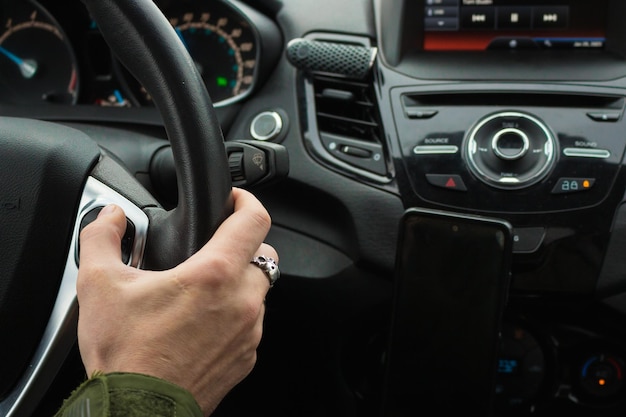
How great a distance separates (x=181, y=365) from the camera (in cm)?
60

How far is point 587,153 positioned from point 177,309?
789 mm

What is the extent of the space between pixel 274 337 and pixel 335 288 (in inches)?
8.3

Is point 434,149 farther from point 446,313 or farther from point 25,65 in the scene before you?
point 25,65

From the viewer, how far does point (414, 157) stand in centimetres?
119

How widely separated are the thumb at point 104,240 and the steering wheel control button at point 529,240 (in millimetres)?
670

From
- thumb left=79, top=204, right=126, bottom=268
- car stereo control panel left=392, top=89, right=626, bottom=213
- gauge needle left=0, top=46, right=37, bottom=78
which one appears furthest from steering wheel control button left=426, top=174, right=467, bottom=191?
gauge needle left=0, top=46, right=37, bottom=78

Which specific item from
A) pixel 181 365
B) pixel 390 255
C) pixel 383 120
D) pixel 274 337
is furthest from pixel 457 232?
pixel 181 365

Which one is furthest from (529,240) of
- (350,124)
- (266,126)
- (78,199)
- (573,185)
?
(78,199)

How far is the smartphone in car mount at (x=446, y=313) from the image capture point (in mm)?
1094

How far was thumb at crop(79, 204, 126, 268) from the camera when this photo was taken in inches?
24.4

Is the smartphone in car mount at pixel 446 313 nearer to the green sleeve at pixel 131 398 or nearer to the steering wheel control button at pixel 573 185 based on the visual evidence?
the steering wheel control button at pixel 573 185

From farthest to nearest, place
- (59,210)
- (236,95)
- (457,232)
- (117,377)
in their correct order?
(236,95) → (457,232) → (59,210) → (117,377)

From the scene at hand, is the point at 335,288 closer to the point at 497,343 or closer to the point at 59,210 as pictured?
the point at 497,343

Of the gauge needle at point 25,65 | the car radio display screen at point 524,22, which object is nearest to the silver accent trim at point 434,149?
the car radio display screen at point 524,22
